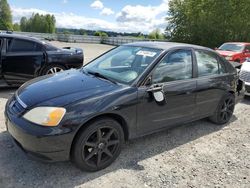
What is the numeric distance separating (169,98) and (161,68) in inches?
17.5

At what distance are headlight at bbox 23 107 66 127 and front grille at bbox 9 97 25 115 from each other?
140mm

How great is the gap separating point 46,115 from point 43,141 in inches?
11.2

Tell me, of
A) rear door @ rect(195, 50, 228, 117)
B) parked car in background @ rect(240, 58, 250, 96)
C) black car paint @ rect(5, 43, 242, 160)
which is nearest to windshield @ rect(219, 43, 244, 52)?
parked car in background @ rect(240, 58, 250, 96)

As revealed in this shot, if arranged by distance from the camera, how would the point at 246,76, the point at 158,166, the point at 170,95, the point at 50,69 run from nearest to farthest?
the point at 158,166, the point at 170,95, the point at 50,69, the point at 246,76

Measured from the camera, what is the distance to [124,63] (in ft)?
13.8

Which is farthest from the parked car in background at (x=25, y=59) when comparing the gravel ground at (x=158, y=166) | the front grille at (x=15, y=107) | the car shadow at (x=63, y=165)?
the front grille at (x=15, y=107)

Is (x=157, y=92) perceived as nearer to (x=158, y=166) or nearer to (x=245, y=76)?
(x=158, y=166)

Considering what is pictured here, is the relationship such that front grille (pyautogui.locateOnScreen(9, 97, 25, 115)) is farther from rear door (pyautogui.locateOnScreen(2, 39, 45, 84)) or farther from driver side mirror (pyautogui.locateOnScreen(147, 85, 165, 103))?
rear door (pyautogui.locateOnScreen(2, 39, 45, 84))

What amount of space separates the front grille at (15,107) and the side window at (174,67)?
1.75 metres

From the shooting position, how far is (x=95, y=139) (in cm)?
332

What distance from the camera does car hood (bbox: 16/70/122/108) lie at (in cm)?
330

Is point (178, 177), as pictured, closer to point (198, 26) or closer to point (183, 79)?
point (183, 79)

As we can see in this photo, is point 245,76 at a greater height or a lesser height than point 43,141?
greater

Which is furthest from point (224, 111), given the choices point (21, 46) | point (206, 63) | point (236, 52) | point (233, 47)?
point (233, 47)
